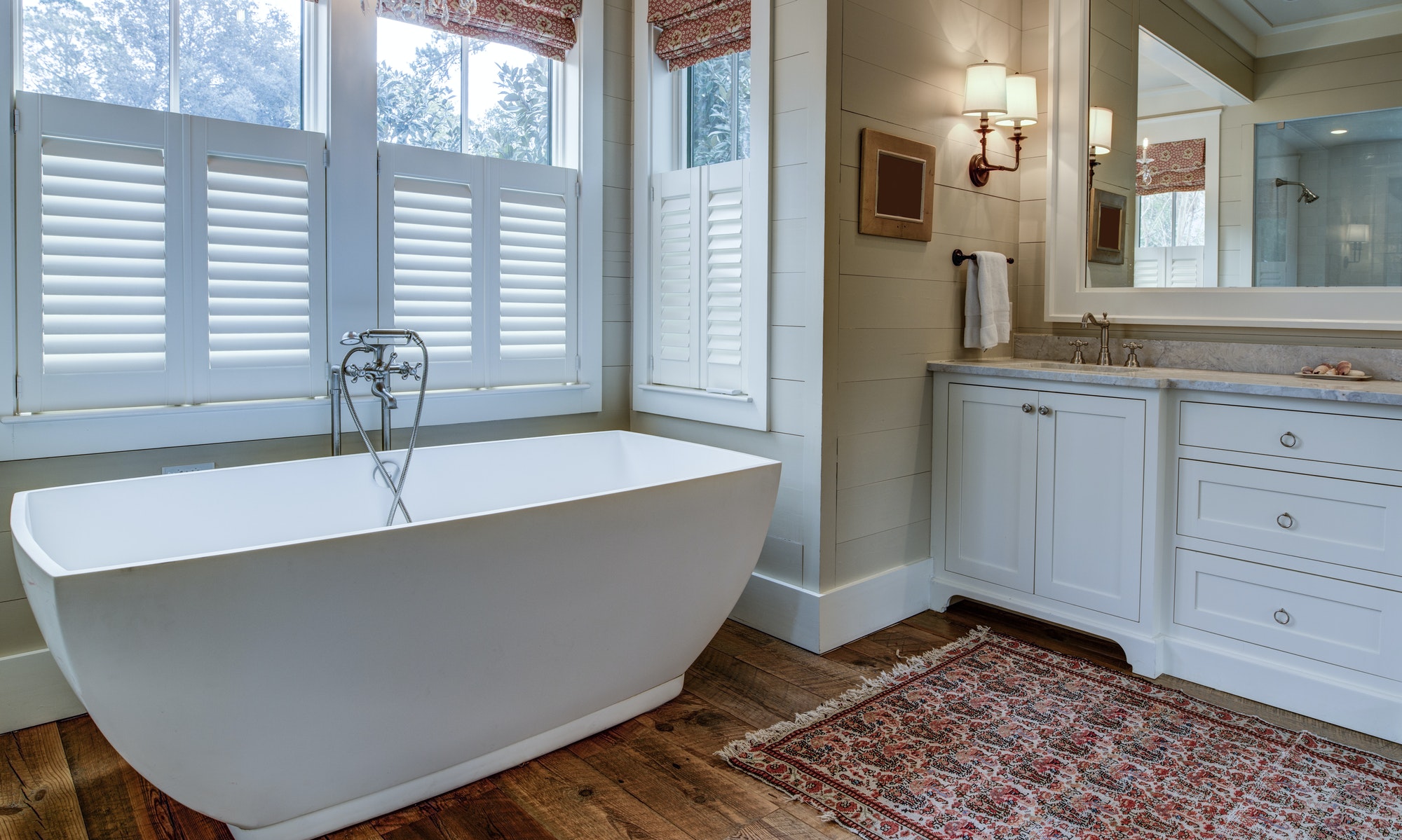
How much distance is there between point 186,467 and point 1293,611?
3022 millimetres

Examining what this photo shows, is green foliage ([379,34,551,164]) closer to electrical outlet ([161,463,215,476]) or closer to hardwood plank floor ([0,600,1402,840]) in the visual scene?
electrical outlet ([161,463,215,476])

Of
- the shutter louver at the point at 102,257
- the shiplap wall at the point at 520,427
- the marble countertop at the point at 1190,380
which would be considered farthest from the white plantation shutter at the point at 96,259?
the marble countertop at the point at 1190,380

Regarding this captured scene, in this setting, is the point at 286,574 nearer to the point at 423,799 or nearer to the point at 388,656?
the point at 388,656

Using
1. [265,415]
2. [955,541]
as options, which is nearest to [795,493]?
[955,541]

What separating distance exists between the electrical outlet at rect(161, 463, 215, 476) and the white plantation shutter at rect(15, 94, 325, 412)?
0.18 metres

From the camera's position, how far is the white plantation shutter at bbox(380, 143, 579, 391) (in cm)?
276

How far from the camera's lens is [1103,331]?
3.07 m

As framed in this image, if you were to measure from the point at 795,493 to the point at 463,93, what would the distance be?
176cm

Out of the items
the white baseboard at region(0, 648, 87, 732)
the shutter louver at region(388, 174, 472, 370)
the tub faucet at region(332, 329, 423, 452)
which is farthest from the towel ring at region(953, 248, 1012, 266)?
the white baseboard at region(0, 648, 87, 732)

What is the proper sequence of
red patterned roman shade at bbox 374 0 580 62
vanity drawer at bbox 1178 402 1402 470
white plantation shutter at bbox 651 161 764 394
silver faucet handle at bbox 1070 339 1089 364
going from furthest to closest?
silver faucet handle at bbox 1070 339 1089 364 < white plantation shutter at bbox 651 161 764 394 < red patterned roman shade at bbox 374 0 580 62 < vanity drawer at bbox 1178 402 1402 470

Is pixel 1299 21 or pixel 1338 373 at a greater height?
pixel 1299 21

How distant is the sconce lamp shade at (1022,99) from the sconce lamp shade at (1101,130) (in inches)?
9.2

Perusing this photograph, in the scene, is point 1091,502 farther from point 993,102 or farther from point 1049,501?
point 993,102

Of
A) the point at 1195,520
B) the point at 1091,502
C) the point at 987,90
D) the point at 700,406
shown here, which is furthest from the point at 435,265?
the point at 1195,520
